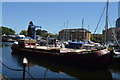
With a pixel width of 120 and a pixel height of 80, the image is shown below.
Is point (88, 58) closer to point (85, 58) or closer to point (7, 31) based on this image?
point (85, 58)

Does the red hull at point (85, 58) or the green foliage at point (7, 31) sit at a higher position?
the green foliage at point (7, 31)

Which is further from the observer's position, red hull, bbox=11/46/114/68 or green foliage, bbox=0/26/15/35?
green foliage, bbox=0/26/15/35

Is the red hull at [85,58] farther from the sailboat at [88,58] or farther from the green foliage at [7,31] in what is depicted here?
the green foliage at [7,31]

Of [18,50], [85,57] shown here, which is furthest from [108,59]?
[18,50]

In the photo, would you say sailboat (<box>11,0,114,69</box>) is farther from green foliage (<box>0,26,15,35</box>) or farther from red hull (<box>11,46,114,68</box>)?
green foliage (<box>0,26,15,35</box>)

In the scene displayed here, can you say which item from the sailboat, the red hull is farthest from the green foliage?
the sailboat

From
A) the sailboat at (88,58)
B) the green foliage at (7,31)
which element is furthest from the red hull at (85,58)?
the green foliage at (7,31)

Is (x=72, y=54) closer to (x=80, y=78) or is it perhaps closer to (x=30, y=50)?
(x=80, y=78)

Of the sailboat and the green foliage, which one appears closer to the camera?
the sailboat

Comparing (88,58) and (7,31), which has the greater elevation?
(7,31)

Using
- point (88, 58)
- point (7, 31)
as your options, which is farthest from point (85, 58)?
point (7, 31)

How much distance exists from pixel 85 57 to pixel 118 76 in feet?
14.2

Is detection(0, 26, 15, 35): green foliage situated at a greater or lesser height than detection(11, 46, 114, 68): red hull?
greater

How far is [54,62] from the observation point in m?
22.0
